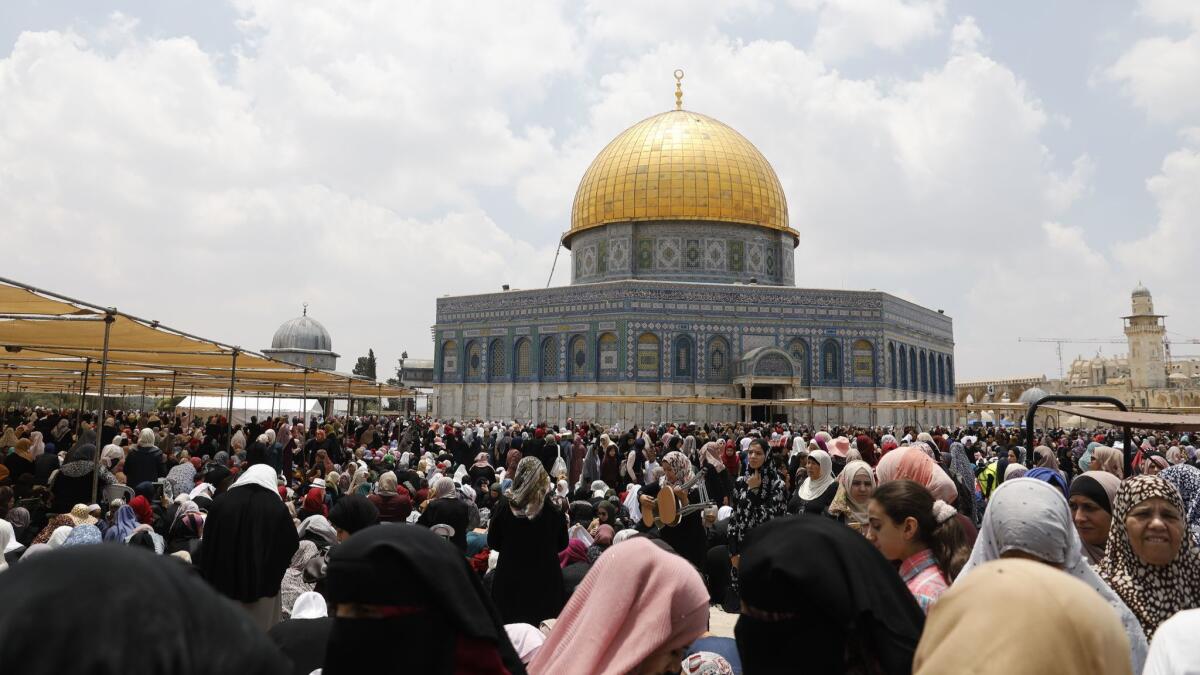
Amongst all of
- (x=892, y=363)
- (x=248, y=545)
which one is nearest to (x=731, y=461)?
(x=248, y=545)

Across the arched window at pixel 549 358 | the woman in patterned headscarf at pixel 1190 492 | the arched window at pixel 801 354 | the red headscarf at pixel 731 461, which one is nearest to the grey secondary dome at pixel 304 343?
the arched window at pixel 549 358

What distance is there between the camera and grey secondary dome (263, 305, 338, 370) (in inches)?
2052

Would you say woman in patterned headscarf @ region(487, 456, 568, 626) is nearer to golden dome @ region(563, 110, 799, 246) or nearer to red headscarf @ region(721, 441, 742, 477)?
red headscarf @ region(721, 441, 742, 477)

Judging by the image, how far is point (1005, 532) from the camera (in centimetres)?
244

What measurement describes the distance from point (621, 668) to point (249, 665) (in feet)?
4.13

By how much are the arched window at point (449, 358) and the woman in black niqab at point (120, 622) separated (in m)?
34.3

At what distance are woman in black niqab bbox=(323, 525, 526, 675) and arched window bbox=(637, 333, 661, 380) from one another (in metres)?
28.8

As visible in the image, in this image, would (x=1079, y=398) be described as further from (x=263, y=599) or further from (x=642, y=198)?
(x=642, y=198)

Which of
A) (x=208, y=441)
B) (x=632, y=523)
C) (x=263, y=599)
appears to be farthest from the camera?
(x=208, y=441)

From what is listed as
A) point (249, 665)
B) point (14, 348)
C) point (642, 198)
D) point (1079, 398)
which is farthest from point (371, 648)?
point (642, 198)

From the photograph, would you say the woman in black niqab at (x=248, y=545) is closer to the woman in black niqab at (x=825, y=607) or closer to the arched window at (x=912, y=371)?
the woman in black niqab at (x=825, y=607)

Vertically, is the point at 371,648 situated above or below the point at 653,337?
below

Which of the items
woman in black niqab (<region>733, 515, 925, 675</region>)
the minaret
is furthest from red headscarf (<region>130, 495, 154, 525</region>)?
the minaret

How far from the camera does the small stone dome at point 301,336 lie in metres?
52.5
